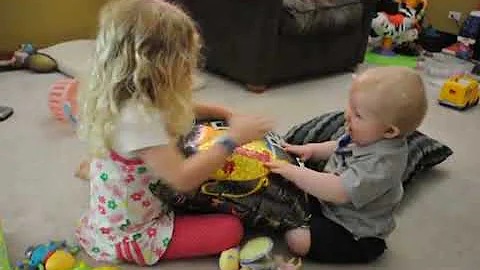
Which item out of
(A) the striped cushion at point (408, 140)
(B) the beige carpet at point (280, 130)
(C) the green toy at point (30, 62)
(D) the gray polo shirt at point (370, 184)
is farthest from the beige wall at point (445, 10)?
(D) the gray polo shirt at point (370, 184)

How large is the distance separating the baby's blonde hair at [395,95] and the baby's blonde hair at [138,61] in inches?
16.9

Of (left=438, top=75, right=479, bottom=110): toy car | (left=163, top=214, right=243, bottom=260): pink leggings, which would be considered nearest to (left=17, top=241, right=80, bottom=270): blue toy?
(left=163, top=214, right=243, bottom=260): pink leggings

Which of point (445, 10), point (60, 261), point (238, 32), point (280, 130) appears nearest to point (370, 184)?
point (60, 261)

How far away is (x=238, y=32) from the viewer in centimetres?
259

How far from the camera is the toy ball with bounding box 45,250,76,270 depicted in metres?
1.29

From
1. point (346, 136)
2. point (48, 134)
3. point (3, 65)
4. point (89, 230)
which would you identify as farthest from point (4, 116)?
point (346, 136)

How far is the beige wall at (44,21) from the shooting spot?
2.87 metres

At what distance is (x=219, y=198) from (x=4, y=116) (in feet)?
3.82

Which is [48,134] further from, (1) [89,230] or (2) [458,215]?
(2) [458,215]

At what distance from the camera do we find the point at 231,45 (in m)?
2.65

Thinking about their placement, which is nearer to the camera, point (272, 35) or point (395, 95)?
point (395, 95)

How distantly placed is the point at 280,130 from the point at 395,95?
0.94 m

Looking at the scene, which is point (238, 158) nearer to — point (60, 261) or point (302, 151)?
point (302, 151)

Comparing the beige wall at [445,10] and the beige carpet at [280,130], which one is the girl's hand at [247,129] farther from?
the beige wall at [445,10]
